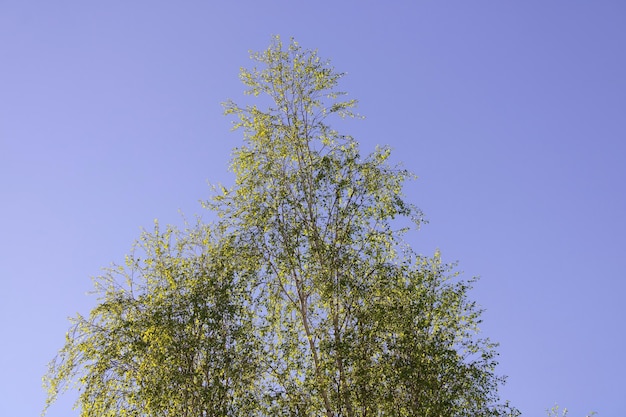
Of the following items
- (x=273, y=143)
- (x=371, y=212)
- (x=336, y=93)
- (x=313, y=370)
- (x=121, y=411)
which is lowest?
(x=121, y=411)

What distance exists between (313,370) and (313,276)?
2238mm

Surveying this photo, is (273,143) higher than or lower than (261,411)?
higher

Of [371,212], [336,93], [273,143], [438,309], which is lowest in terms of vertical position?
[438,309]

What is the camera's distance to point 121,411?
1675 cm

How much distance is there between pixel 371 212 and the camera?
18.7 meters

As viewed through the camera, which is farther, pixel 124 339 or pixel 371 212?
pixel 371 212

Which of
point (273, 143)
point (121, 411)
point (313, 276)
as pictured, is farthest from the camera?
point (273, 143)

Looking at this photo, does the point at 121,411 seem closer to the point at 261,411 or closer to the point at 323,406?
the point at 261,411

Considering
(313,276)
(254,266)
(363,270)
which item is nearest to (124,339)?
(254,266)

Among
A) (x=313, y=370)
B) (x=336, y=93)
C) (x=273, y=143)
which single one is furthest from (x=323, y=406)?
(x=336, y=93)

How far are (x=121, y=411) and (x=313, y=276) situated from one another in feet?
17.2

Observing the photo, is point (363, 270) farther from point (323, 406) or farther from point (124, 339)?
point (124, 339)

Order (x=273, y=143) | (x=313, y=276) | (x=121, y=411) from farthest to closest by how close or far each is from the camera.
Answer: (x=273, y=143), (x=313, y=276), (x=121, y=411)

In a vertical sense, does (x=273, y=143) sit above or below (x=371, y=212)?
above
